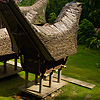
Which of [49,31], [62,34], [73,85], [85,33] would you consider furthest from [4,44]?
[85,33]

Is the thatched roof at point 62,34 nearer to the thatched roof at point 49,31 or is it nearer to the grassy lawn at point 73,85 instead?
the thatched roof at point 49,31

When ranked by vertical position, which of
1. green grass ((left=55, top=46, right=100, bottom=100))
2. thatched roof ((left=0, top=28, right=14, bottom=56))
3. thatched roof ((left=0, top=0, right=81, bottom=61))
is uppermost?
thatched roof ((left=0, top=0, right=81, bottom=61))

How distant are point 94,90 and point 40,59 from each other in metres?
4.05

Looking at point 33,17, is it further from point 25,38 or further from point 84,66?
point 84,66

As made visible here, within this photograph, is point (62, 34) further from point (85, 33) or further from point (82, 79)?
point (85, 33)

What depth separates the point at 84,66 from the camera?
1334cm

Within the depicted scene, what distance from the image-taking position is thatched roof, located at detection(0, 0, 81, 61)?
5.66m

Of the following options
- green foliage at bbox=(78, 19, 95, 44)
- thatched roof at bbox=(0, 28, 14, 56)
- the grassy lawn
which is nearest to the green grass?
the grassy lawn

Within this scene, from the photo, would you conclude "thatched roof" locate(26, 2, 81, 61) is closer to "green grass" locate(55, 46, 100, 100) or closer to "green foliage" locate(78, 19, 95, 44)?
"green grass" locate(55, 46, 100, 100)

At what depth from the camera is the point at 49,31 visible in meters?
6.96

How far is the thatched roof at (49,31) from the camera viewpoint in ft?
18.6

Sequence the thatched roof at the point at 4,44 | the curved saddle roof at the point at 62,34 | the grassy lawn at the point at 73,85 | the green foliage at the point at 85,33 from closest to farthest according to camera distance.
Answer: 1. the curved saddle roof at the point at 62,34
2. the grassy lawn at the point at 73,85
3. the thatched roof at the point at 4,44
4. the green foliage at the point at 85,33

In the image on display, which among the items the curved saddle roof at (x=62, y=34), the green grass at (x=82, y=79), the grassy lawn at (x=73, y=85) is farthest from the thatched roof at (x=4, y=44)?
the green grass at (x=82, y=79)

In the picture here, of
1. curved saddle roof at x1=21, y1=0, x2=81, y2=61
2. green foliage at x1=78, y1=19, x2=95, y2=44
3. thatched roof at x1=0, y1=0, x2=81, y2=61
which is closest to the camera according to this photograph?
thatched roof at x1=0, y1=0, x2=81, y2=61
